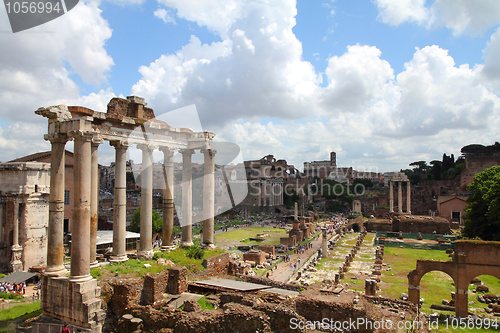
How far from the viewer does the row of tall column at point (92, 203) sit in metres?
9.97

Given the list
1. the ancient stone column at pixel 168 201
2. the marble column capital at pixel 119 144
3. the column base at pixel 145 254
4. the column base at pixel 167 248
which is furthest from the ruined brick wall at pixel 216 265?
the marble column capital at pixel 119 144

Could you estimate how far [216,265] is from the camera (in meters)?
14.9

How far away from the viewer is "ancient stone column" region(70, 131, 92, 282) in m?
9.80

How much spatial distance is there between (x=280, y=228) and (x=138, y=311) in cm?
4952

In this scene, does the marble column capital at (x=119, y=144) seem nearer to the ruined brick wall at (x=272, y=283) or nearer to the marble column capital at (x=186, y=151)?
the marble column capital at (x=186, y=151)

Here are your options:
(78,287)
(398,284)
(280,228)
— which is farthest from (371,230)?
(78,287)

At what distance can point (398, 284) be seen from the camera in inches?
850

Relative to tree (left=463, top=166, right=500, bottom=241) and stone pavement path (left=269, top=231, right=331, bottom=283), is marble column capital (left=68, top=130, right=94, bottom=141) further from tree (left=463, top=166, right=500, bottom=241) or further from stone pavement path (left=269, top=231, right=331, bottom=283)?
tree (left=463, top=166, right=500, bottom=241)

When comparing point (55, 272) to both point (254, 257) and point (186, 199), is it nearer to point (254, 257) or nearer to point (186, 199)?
point (186, 199)

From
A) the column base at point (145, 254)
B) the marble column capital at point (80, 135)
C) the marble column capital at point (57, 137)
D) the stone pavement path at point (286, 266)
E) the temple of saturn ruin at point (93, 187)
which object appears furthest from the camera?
the stone pavement path at point (286, 266)

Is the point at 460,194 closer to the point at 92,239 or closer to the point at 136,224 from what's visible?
the point at 136,224

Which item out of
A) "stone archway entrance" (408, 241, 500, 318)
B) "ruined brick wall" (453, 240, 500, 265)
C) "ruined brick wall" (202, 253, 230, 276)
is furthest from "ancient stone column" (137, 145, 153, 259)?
"ruined brick wall" (453, 240, 500, 265)

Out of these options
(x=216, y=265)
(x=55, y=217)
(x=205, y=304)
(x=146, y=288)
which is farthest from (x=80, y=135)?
(x=216, y=265)

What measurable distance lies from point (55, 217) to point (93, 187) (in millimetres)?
2157
